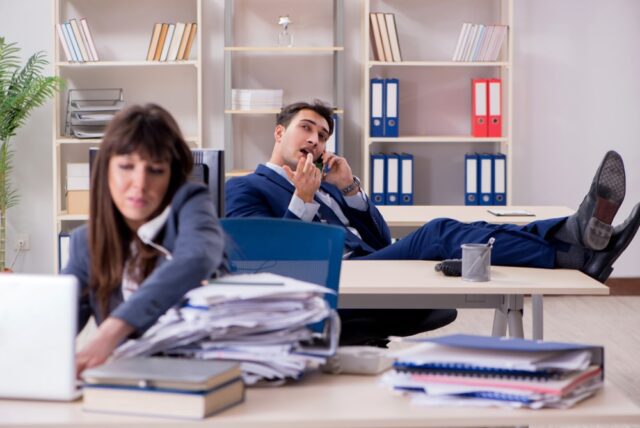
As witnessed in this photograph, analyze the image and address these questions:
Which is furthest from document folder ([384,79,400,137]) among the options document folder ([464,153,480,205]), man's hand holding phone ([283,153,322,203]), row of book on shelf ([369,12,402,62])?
man's hand holding phone ([283,153,322,203])

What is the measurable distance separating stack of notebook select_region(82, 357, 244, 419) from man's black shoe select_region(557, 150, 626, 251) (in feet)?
6.15

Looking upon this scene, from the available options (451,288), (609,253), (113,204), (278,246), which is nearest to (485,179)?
(609,253)

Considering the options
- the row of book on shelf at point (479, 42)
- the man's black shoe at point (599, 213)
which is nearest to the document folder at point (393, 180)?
the row of book on shelf at point (479, 42)

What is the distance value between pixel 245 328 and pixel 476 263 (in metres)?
1.30

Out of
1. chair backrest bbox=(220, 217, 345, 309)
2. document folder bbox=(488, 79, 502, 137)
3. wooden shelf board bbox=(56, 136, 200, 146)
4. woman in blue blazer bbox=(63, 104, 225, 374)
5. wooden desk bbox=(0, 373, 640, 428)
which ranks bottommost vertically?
wooden desk bbox=(0, 373, 640, 428)

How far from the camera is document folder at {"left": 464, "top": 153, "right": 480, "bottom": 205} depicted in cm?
586

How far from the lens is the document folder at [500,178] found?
5.84 meters

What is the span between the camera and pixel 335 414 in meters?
1.42

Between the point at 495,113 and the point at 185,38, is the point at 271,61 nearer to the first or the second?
the point at 185,38

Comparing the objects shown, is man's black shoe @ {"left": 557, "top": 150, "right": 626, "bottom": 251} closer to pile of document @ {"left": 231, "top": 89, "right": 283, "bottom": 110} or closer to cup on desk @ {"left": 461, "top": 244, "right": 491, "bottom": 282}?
cup on desk @ {"left": 461, "top": 244, "right": 491, "bottom": 282}

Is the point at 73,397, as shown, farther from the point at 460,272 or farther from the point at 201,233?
the point at 460,272

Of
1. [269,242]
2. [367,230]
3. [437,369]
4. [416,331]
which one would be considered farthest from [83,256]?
[367,230]

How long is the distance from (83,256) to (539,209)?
118 inches

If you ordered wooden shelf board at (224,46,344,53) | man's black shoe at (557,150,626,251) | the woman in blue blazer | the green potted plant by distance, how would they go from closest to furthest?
Answer: the woman in blue blazer < man's black shoe at (557,150,626,251) < the green potted plant < wooden shelf board at (224,46,344,53)
